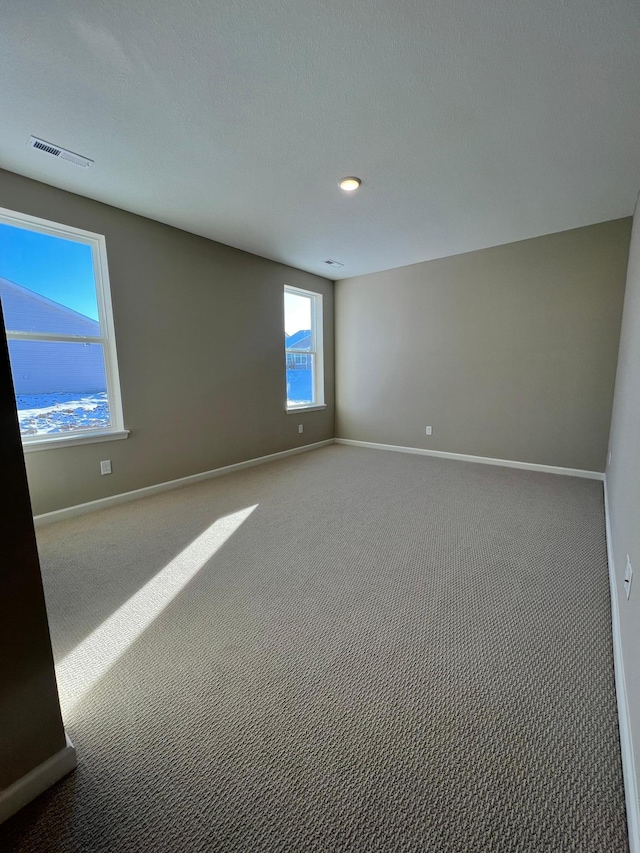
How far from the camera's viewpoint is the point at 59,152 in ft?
7.29

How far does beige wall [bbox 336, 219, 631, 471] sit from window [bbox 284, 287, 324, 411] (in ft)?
1.28

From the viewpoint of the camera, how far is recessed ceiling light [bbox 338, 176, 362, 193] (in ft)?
8.39

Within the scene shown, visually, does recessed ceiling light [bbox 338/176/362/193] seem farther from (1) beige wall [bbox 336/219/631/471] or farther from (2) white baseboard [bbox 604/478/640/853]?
(2) white baseboard [bbox 604/478/640/853]

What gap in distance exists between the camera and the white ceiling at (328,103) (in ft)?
4.66

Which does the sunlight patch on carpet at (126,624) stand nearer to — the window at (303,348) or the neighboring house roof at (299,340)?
the window at (303,348)

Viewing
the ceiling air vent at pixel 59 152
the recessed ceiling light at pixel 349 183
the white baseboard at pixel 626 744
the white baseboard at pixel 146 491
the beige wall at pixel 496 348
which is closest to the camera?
the white baseboard at pixel 626 744

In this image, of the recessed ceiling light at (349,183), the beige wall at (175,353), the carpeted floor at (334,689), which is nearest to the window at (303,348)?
the beige wall at (175,353)

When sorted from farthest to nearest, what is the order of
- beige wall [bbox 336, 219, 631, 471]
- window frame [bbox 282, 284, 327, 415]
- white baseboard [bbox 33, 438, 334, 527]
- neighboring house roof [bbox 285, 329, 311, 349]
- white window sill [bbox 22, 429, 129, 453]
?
window frame [bbox 282, 284, 327, 415] < neighboring house roof [bbox 285, 329, 311, 349] < beige wall [bbox 336, 219, 631, 471] < white baseboard [bbox 33, 438, 334, 527] < white window sill [bbox 22, 429, 129, 453]

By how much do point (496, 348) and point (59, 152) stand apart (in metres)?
4.31

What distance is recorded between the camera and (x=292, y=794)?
3.30 feet

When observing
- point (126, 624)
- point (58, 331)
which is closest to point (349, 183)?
point (58, 331)

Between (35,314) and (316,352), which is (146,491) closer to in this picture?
(35,314)

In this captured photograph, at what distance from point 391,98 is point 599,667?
2.79m

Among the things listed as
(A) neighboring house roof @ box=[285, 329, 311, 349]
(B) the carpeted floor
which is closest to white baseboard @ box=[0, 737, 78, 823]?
(B) the carpeted floor
